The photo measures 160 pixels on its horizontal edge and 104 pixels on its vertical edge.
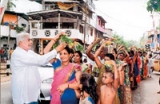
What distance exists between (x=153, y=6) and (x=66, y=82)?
27.6 m

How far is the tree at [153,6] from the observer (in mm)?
29719

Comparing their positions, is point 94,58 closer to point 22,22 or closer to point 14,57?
point 14,57

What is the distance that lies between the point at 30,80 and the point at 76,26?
2363cm

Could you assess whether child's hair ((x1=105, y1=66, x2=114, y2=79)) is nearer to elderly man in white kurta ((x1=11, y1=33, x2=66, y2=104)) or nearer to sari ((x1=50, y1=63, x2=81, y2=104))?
sari ((x1=50, y1=63, x2=81, y2=104))

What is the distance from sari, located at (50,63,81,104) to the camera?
3914 millimetres

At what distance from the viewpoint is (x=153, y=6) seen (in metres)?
30.0

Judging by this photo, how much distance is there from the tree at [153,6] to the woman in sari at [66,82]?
27.1m

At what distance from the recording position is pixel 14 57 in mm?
3879

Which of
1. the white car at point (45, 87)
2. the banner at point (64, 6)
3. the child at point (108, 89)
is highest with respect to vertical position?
the banner at point (64, 6)

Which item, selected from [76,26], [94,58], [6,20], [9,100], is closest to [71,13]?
[76,26]

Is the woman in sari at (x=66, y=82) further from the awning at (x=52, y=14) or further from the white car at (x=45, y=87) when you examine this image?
the awning at (x=52, y=14)

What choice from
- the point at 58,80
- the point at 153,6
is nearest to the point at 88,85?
the point at 58,80

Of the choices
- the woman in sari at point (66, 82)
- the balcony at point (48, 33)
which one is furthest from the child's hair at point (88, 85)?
the balcony at point (48, 33)

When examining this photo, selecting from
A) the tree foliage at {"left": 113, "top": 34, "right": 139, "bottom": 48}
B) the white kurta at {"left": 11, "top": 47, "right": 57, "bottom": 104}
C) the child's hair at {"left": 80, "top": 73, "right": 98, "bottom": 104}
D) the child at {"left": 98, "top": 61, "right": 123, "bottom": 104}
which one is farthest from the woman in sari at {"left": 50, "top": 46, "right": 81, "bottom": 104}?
the tree foliage at {"left": 113, "top": 34, "right": 139, "bottom": 48}
